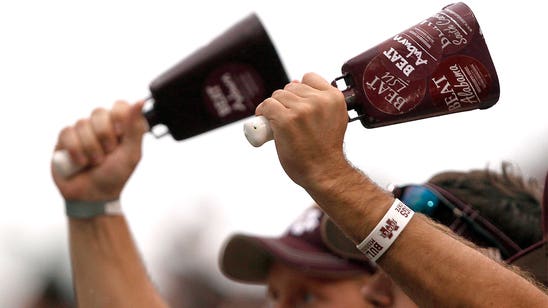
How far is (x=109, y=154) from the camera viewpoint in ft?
8.55

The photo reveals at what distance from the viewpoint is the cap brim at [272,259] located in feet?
10.1

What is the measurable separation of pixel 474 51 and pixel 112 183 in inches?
36.1

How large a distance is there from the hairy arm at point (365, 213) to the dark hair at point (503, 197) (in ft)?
2.24

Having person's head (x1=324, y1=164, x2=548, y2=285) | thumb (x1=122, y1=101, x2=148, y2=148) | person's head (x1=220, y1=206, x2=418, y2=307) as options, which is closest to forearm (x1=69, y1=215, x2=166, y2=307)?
thumb (x1=122, y1=101, x2=148, y2=148)

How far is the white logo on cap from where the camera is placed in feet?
10.7

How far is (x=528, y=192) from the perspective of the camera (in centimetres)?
279

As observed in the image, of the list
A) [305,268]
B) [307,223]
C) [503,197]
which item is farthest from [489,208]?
[307,223]

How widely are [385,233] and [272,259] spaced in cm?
145

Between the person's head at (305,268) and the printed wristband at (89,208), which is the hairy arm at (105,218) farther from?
the person's head at (305,268)

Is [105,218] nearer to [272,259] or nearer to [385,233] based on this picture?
[272,259]

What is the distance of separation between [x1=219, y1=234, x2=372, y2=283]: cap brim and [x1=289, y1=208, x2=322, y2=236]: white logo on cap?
4 centimetres

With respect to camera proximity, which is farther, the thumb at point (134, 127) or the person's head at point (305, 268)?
the person's head at point (305, 268)

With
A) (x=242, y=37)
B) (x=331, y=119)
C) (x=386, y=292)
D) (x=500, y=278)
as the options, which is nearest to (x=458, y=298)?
(x=500, y=278)

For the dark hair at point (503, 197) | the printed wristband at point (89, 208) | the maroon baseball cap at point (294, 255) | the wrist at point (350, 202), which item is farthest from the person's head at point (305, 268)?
the wrist at point (350, 202)
